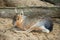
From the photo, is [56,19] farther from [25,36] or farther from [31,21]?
[25,36]

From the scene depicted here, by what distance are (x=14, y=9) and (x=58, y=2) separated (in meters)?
1.70

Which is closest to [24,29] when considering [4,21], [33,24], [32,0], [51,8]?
[33,24]

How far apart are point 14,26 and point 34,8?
0.86 meters

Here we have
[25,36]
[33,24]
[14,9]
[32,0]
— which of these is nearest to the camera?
[25,36]

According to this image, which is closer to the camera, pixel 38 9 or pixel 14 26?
pixel 14 26

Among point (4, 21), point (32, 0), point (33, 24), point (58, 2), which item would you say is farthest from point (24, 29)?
point (58, 2)

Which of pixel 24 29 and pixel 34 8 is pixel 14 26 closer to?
pixel 24 29

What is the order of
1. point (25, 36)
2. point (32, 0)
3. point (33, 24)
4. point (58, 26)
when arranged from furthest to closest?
point (32, 0) → point (58, 26) → point (33, 24) → point (25, 36)

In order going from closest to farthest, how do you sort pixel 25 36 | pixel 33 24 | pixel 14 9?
pixel 25 36 < pixel 33 24 < pixel 14 9

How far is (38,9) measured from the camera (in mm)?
4312

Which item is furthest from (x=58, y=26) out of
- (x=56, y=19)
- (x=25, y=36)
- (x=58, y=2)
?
(x=58, y=2)

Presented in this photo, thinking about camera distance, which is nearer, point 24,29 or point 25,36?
point 25,36

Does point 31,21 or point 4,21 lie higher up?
point 31,21

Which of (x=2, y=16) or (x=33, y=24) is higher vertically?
(x=33, y=24)
